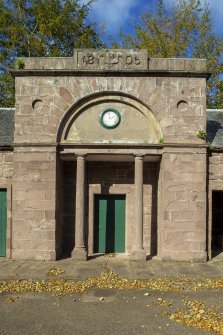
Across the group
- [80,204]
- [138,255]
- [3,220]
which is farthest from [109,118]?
[3,220]

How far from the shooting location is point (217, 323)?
675 centimetres

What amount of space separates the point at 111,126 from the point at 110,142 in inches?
22.8

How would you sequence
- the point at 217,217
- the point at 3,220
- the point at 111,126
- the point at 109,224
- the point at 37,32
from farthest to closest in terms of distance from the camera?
the point at 37,32 < the point at 217,217 < the point at 109,224 < the point at 3,220 < the point at 111,126

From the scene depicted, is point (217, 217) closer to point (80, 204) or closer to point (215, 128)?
point (215, 128)

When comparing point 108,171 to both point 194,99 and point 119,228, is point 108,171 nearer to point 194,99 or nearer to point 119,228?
point 119,228

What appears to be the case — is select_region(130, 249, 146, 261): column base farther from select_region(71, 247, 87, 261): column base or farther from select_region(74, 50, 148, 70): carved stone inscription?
select_region(74, 50, 148, 70): carved stone inscription

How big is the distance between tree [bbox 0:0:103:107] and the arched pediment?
11021mm

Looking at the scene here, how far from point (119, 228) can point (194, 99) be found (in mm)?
5485

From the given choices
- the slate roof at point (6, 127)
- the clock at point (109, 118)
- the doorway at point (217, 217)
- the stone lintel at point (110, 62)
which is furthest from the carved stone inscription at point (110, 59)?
the doorway at point (217, 217)

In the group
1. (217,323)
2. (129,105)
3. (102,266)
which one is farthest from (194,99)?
(217,323)

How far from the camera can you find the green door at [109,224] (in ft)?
44.8

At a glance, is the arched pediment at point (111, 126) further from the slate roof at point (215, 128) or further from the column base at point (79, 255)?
the column base at point (79, 255)

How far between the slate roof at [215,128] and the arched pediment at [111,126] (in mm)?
2110

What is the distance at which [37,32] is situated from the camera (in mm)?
23641
